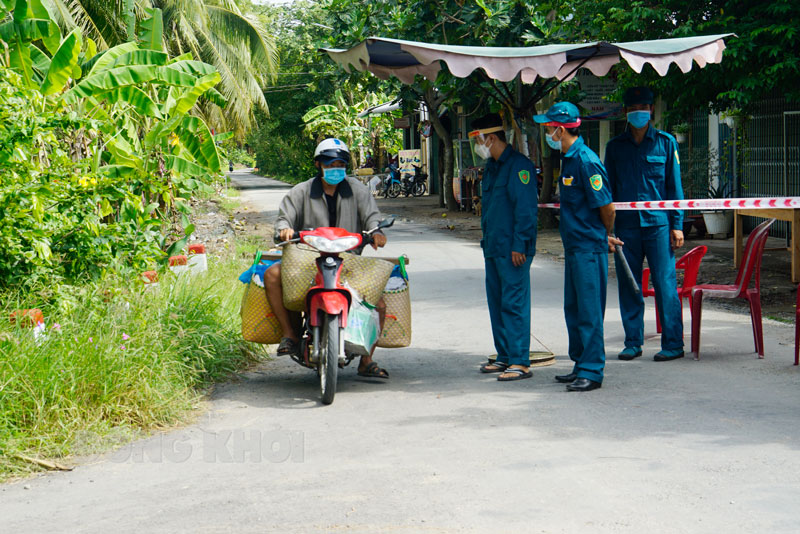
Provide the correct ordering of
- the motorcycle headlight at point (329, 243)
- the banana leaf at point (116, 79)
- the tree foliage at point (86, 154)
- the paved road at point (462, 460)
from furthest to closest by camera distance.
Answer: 1. the banana leaf at point (116, 79)
2. the tree foliage at point (86, 154)
3. the motorcycle headlight at point (329, 243)
4. the paved road at point (462, 460)

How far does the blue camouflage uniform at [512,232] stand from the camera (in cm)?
672

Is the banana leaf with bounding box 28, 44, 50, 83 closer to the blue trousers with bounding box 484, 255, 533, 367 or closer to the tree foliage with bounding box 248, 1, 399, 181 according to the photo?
the blue trousers with bounding box 484, 255, 533, 367

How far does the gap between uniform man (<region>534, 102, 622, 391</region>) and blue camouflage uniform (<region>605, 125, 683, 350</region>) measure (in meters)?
0.75

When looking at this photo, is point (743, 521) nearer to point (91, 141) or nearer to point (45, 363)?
point (45, 363)

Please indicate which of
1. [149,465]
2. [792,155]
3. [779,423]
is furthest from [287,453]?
[792,155]

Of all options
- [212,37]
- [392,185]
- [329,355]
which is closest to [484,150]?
[329,355]

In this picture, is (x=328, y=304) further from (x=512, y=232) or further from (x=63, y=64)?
(x=63, y=64)

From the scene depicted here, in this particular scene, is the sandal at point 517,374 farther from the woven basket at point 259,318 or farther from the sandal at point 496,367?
the woven basket at point 259,318

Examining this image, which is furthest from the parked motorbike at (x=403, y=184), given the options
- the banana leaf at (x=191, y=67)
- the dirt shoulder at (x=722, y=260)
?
the banana leaf at (x=191, y=67)

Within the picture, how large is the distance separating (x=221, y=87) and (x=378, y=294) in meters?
22.5

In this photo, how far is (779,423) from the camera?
5410 millimetres

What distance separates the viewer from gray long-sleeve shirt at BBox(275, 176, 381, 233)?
6.79 metres

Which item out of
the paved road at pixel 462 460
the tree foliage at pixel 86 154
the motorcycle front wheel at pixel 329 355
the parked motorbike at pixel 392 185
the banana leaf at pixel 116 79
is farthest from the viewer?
the parked motorbike at pixel 392 185

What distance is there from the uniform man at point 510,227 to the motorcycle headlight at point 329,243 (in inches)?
47.3
